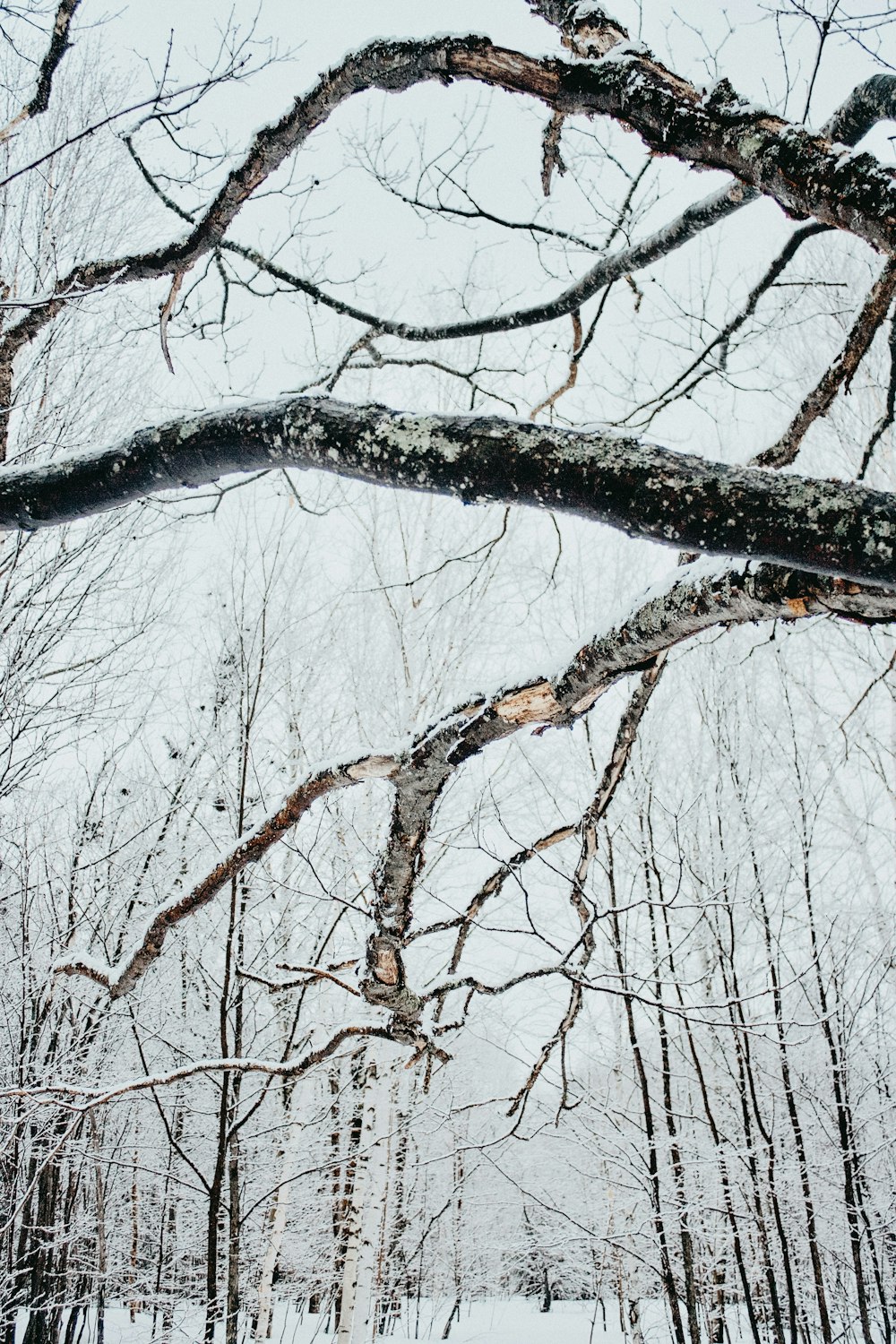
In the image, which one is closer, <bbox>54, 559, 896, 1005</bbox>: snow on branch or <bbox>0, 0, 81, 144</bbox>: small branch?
<bbox>54, 559, 896, 1005</bbox>: snow on branch

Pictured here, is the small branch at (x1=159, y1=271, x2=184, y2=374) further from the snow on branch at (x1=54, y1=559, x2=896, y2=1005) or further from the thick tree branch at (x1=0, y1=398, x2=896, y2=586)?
the snow on branch at (x1=54, y1=559, x2=896, y2=1005)

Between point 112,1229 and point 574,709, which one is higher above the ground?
point 574,709

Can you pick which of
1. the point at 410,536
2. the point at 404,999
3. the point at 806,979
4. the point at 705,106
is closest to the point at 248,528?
the point at 410,536

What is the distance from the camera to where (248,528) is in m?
5.98

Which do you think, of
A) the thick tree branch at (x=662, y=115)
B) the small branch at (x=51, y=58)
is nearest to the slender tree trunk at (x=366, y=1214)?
the thick tree branch at (x=662, y=115)

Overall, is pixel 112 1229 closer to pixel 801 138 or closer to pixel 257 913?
pixel 257 913

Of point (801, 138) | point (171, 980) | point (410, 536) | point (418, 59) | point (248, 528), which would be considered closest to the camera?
point (801, 138)

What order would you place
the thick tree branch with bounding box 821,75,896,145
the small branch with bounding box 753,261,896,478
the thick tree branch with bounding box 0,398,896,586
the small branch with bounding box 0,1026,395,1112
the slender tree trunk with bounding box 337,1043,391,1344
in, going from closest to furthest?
1. the thick tree branch with bounding box 0,398,896,586
2. the thick tree branch with bounding box 821,75,896,145
3. the small branch with bounding box 753,261,896,478
4. the small branch with bounding box 0,1026,395,1112
5. the slender tree trunk with bounding box 337,1043,391,1344

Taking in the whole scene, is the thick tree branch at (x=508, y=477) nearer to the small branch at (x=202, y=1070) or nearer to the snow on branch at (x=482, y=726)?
the snow on branch at (x=482, y=726)

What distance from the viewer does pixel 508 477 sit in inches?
37.7

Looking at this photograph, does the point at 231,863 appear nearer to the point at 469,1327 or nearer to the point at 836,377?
the point at 836,377

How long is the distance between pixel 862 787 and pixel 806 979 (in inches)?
86.9

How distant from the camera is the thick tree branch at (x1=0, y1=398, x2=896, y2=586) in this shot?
818mm

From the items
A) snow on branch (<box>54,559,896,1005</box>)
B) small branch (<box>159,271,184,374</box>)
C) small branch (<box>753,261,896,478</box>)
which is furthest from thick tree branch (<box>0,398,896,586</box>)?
small branch (<box>753,261,896,478</box>)
